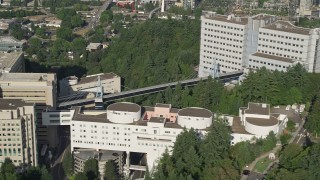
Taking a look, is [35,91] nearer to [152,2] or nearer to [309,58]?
[309,58]

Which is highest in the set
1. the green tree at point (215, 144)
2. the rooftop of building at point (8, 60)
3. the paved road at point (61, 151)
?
the rooftop of building at point (8, 60)

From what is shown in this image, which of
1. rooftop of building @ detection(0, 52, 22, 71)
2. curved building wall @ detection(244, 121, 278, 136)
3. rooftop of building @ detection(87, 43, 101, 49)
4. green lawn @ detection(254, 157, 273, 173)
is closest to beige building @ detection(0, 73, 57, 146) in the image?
rooftop of building @ detection(0, 52, 22, 71)

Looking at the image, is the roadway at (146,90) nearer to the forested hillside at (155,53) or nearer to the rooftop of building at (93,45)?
the forested hillside at (155,53)

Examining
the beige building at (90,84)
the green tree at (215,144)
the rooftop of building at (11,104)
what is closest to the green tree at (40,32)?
the beige building at (90,84)

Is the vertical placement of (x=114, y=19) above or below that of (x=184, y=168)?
above

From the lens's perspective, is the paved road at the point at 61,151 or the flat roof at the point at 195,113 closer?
the flat roof at the point at 195,113

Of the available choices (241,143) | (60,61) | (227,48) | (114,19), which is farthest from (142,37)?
(241,143)

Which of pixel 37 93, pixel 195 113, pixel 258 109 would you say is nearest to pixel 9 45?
pixel 37 93
